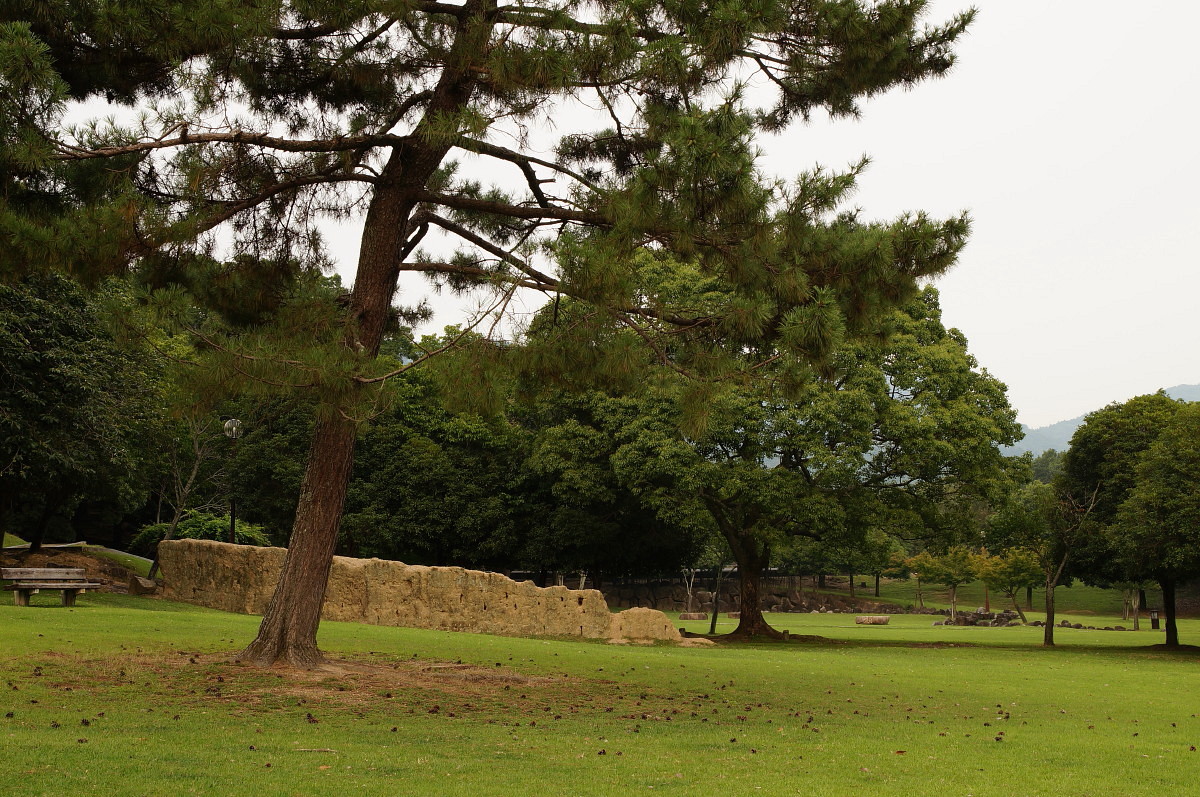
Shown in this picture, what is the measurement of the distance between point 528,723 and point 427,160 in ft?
19.9

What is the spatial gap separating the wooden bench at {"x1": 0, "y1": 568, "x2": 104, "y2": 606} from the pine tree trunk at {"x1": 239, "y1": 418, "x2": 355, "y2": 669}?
7.69 metres

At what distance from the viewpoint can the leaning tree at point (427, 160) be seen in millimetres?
8375

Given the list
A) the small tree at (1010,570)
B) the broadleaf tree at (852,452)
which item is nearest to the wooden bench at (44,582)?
the broadleaf tree at (852,452)

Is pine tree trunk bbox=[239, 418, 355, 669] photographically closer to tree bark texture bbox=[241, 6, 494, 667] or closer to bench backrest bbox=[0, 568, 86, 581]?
tree bark texture bbox=[241, 6, 494, 667]

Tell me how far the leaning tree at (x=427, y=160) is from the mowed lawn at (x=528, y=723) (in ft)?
6.19

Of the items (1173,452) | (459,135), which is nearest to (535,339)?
(459,135)

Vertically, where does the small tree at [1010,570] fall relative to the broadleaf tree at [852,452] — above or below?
below

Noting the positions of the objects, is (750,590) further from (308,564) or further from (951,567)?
(951,567)

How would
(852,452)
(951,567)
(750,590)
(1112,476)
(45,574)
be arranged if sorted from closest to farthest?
(45,574), (852,452), (750,590), (1112,476), (951,567)

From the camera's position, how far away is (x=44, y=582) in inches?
637

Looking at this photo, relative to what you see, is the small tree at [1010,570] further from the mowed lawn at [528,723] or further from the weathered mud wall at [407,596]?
the mowed lawn at [528,723]

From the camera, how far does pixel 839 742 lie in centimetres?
793

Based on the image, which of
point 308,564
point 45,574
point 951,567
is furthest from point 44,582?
point 951,567

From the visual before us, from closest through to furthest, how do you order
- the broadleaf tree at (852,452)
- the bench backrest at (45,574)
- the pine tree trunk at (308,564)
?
the pine tree trunk at (308,564), the bench backrest at (45,574), the broadleaf tree at (852,452)
